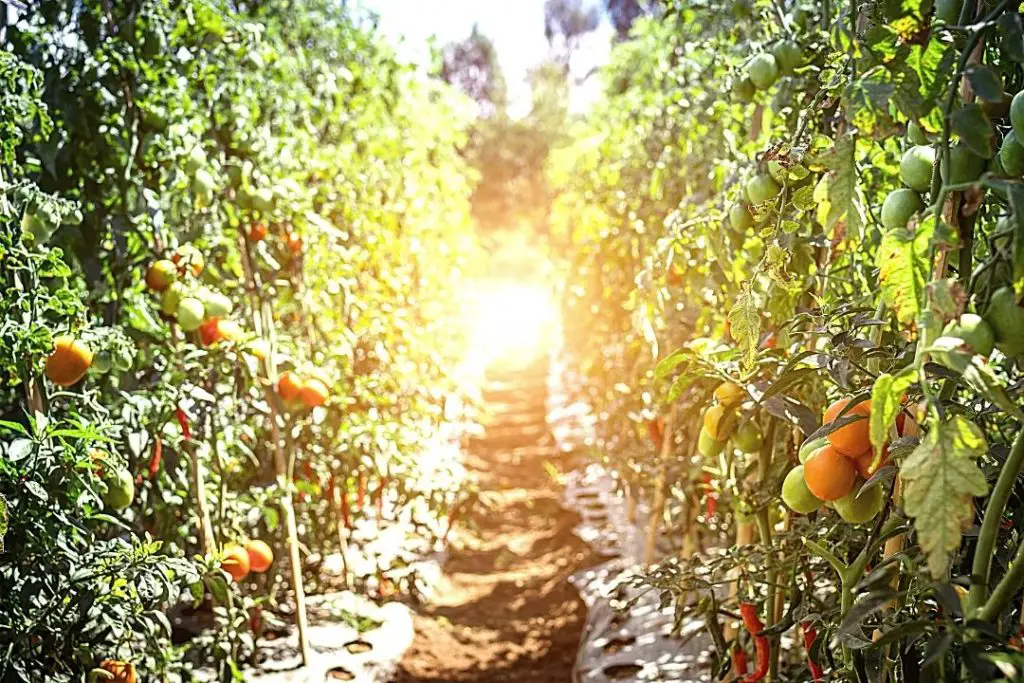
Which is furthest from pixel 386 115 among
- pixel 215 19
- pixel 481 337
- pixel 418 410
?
pixel 481 337

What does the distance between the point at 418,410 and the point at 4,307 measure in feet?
6.54

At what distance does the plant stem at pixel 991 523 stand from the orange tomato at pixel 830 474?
13cm

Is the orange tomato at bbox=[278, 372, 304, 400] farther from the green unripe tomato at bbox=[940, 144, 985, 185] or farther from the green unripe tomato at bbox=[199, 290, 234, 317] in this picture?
the green unripe tomato at bbox=[940, 144, 985, 185]

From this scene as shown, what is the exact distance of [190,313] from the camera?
5.18 feet

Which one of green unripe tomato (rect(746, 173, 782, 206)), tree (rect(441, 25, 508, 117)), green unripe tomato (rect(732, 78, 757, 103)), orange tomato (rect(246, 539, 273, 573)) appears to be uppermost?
tree (rect(441, 25, 508, 117))

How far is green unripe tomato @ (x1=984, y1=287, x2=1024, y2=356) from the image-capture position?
0.62 m

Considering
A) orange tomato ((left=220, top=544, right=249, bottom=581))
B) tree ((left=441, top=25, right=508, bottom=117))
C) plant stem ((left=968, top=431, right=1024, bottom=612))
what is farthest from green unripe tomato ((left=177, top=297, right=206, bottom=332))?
tree ((left=441, top=25, right=508, bottom=117))

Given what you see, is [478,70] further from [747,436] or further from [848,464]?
[848,464]

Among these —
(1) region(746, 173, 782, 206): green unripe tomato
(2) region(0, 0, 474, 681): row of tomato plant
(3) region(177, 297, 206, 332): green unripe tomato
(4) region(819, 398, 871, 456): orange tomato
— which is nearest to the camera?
(4) region(819, 398, 871, 456): orange tomato

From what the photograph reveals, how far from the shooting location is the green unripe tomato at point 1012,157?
68cm

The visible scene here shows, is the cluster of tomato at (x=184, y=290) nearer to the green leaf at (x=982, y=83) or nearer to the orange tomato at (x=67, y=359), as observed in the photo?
the orange tomato at (x=67, y=359)

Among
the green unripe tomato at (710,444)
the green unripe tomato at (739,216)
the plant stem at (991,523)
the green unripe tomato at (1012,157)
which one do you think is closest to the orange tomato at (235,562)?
the green unripe tomato at (710,444)

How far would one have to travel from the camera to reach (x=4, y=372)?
1471 millimetres

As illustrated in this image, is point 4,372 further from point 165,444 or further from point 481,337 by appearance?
point 481,337
